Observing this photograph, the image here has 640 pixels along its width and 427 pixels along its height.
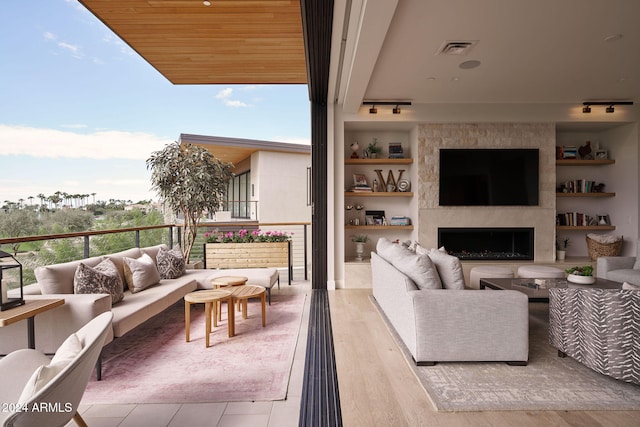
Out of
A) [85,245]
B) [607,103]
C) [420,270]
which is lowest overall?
[420,270]

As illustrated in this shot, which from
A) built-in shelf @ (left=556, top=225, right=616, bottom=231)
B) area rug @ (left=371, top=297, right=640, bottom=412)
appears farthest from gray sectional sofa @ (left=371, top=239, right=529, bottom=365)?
built-in shelf @ (left=556, top=225, right=616, bottom=231)

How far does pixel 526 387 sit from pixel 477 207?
3.66 meters

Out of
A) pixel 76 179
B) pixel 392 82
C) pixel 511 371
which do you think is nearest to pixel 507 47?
pixel 392 82

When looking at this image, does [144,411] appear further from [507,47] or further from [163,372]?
[507,47]

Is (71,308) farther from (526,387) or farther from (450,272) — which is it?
(526,387)

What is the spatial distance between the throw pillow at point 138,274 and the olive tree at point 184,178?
179 centimetres

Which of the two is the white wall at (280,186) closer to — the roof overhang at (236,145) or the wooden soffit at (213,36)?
the roof overhang at (236,145)

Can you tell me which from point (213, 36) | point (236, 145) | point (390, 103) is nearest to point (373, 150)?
point (390, 103)

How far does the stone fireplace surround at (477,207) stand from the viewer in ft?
18.4

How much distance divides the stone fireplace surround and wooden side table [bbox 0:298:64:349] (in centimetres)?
464

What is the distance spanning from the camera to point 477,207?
564 centimetres

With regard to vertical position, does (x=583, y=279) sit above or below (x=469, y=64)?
below

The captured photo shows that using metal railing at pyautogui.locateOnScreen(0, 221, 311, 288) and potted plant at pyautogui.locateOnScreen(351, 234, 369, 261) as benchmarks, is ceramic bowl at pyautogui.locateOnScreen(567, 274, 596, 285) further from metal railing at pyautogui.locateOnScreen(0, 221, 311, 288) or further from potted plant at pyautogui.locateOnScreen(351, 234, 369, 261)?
metal railing at pyautogui.locateOnScreen(0, 221, 311, 288)

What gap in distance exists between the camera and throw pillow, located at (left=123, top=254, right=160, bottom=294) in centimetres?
377
